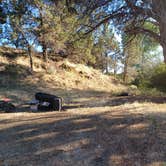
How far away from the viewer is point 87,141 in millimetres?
6016

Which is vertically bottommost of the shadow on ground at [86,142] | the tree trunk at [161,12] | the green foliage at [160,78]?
the shadow on ground at [86,142]

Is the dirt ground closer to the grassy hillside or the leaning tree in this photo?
the leaning tree

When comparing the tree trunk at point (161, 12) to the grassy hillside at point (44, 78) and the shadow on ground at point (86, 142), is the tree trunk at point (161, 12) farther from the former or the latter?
the grassy hillside at point (44, 78)

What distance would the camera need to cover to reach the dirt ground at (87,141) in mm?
5324

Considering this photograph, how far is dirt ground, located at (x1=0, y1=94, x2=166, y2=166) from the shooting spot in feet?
17.5

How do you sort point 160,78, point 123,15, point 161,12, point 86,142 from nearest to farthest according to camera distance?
point 86,142, point 161,12, point 123,15, point 160,78

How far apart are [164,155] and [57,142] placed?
2.02 m

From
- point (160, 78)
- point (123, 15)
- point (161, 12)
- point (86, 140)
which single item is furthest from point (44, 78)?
point (86, 140)

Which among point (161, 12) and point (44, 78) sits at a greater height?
point (161, 12)

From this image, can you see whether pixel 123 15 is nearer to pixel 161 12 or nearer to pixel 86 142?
pixel 161 12

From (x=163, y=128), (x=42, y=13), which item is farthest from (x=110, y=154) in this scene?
(x=42, y=13)

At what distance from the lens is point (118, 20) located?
12.1 meters

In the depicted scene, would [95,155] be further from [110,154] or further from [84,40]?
[84,40]

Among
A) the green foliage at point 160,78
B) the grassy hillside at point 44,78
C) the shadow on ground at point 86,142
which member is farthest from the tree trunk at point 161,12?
the green foliage at point 160,78
